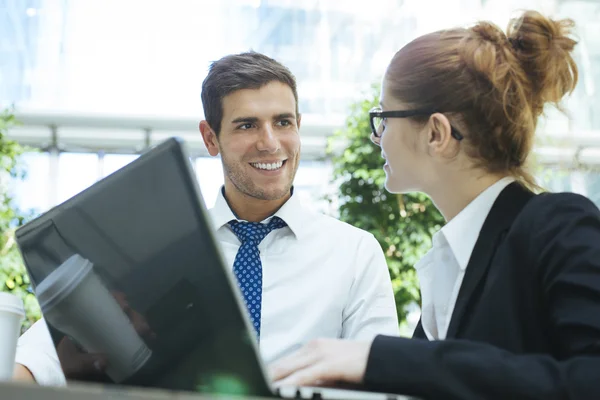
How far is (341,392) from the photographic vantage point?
29.4 inches

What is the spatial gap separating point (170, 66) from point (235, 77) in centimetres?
415

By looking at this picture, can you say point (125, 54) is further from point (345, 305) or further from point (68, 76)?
point (345, 305)

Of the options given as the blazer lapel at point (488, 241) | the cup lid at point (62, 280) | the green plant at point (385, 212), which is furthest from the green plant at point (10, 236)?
the blazer lapel at point (488, 241)

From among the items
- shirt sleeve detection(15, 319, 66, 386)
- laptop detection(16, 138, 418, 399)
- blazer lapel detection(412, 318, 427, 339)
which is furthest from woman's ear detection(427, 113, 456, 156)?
shirt sleeve detection(15, 319, 66, 386)

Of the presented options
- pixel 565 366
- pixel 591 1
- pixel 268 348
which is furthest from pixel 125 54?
pixel 565 366

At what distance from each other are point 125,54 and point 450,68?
5.16 metres

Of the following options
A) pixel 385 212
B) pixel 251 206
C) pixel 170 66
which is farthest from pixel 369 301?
pixel 170 66

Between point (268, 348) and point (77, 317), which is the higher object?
point (77, 317)

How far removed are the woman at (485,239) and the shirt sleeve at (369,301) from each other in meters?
0.51

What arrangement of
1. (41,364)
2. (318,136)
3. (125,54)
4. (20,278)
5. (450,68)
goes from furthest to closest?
(318,136)
(125,54)
(20,278)
(41,364)
(450,68)

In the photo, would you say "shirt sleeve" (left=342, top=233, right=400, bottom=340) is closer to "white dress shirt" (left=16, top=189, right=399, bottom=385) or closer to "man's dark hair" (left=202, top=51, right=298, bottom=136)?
"white dress shirt" (left=16, top=189, right=399, bottom=385)

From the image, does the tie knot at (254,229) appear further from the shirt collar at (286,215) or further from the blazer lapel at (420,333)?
the blazer lapel at (420,333)

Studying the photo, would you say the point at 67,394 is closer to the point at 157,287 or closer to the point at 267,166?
the point at 157,287

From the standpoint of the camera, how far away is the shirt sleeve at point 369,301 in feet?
5.63
